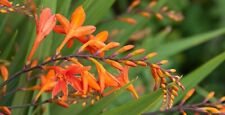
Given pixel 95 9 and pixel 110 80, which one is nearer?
pixel 110 80

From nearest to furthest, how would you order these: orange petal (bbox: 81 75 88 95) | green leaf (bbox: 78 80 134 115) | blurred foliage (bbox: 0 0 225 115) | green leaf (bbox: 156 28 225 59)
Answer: orange petal (bbox: 81 75 88 95) → green leaf (bbox: 78 80 134 115) → blurred foliage (bbox: 0 0 225 115) → green leaf (bbox: 156 28 225 59)

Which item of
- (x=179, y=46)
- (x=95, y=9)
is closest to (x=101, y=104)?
(x=95, y=9)

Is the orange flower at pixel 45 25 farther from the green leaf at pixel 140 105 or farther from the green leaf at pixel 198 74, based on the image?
the green leaf at pixel 198 74

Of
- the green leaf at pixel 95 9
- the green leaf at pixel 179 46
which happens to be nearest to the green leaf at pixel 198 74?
the green leaf at pixel 95 9

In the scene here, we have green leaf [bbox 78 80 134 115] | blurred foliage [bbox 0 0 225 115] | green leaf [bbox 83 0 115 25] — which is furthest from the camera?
green leaf [bbox 83 0 115 25]

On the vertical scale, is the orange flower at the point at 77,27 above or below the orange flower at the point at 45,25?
below

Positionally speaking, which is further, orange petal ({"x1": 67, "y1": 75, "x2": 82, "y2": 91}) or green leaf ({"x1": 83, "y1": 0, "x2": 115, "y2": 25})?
green leaf ({"x1": 83, "y1": 0, "x2": 115, "y2": 25})

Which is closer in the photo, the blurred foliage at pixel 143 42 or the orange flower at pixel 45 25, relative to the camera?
the orange flower at pixel 45 25

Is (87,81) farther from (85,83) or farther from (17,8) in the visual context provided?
(17,8)

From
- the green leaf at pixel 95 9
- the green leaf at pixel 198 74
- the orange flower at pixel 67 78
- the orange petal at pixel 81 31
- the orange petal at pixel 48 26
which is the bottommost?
the green leaf at pixel 198 74

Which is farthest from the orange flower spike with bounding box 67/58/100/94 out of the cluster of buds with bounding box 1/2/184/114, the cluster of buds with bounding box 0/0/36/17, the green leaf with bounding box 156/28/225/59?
the green leaf with bounding box 156/28/225/59

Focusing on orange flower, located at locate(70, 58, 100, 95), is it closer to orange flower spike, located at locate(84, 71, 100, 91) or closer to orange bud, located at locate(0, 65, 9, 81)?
orange flower spike, located at locate(84, 71, 100, 91)

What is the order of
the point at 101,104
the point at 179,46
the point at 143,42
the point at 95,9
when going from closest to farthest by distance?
the point at 101,104
the point at 95,9
the point at 179,46
the point at 143,42
